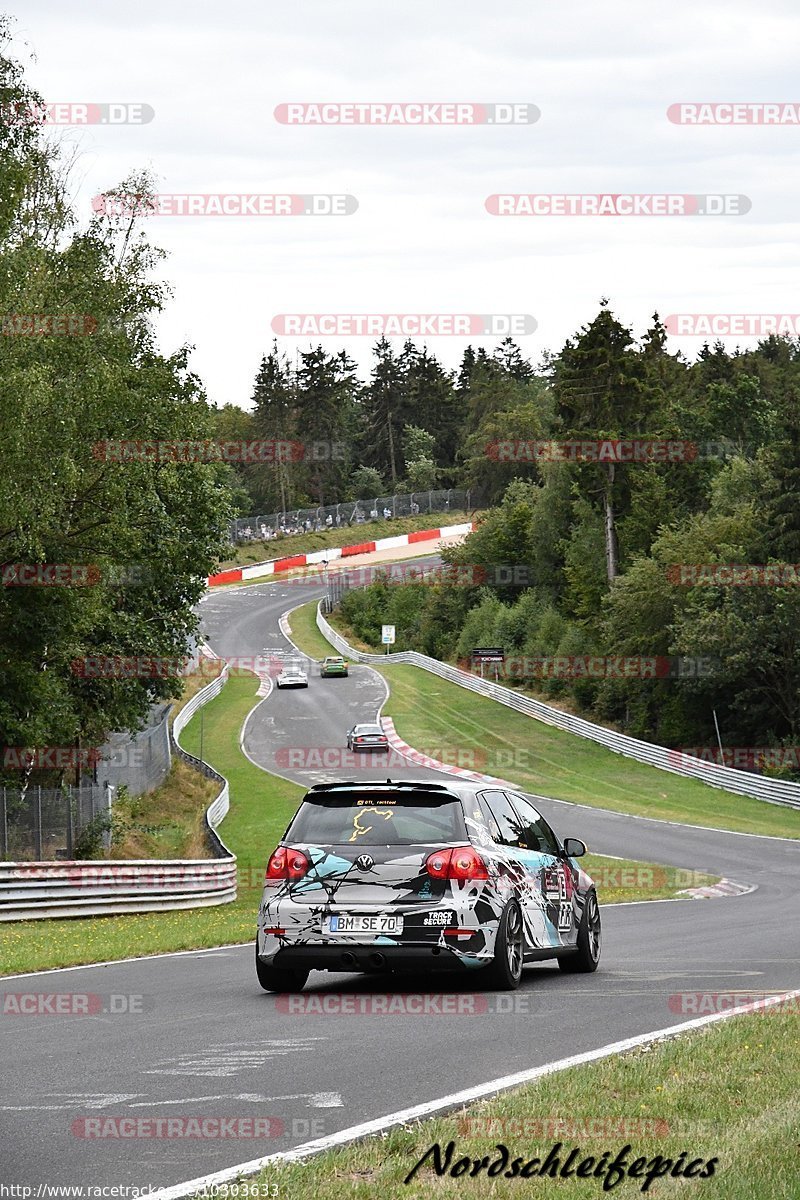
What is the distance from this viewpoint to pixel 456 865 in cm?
1109

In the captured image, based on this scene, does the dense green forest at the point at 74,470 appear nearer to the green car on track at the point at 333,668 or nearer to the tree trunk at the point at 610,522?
the green car on track at the point at 333,668

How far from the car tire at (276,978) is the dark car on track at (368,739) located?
45509 millimetres

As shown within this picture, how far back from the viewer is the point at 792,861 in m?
38.0

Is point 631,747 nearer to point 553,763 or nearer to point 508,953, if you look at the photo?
point 553,763

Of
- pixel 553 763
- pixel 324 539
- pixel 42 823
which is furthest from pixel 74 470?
pixel 324 539

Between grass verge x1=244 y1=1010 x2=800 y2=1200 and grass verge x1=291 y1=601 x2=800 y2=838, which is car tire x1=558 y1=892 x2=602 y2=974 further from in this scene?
grass verge x1=291 y1=601 x2=800 y2=838

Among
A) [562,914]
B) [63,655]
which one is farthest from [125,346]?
[562,914]

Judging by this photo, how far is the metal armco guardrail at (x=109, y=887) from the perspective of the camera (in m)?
23.1

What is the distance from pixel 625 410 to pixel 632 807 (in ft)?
135

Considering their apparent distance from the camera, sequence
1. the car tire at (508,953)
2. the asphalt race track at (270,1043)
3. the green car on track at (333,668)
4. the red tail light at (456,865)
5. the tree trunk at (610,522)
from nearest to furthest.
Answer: the asphalt race track at (270,1043) < the red tail light at (456,865) < the car tire at (508,953) < the green car on track at (333,668) < the tree trunk at (610,522)

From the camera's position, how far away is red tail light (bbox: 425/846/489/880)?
435 inches

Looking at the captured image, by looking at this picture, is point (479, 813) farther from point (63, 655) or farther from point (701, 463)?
point (701, 463)

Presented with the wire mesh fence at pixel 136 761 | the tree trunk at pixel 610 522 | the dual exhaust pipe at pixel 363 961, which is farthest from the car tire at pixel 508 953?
the tree trunk at pixel 610 522

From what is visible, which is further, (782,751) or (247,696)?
(247,696)
